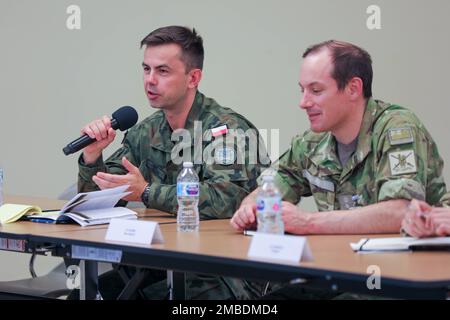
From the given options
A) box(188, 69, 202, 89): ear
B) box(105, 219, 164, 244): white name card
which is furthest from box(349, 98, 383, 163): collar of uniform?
box(188, 69, 202, 89): ear

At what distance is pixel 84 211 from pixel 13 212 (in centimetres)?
26

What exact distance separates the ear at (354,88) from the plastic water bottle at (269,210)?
1.89 feet

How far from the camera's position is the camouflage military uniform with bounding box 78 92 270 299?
114 inches

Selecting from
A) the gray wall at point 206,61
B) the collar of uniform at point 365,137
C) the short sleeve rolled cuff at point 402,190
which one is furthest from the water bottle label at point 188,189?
the gray wall at point 206,61

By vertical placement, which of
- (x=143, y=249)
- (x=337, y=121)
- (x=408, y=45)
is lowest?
(x=143, y=249)

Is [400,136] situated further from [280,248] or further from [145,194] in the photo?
[145,194]

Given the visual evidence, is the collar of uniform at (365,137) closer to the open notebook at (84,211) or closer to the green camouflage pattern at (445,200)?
the green camouflage pattern at (445,200)

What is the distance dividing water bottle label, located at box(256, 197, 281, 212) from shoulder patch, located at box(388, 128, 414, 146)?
0.52 meters

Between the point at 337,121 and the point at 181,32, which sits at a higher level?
the point at 181,32

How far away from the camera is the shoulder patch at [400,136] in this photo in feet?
8.50

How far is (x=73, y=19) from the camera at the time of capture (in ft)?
16.8

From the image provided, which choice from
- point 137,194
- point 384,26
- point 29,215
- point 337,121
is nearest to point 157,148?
point 137,194

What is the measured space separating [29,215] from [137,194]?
0.41 meters
